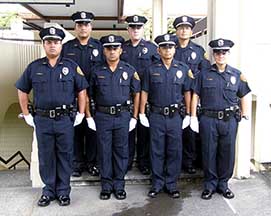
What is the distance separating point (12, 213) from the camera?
158 inches

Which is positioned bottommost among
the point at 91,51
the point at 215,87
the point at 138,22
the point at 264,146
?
the point at 264,146

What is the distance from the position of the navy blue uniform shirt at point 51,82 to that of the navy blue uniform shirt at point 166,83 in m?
0.72

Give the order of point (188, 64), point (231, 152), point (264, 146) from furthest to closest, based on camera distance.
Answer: point (264, 146), point (188, 64), point (231, 152)

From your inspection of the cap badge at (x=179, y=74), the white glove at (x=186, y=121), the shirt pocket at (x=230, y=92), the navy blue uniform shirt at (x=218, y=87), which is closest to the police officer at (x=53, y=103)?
the cap badge at (x=179, y=74)

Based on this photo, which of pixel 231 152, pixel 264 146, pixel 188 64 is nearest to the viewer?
pixel 231 152

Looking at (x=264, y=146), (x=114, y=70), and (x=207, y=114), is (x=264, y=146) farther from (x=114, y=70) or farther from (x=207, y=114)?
(x=114, y=70)

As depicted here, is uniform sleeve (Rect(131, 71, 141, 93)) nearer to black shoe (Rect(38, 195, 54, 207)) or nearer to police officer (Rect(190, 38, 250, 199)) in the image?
police officer (Rect(190, 38, 250, 199))

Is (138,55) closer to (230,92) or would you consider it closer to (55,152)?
(230,92)

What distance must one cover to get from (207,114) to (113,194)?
1.26m

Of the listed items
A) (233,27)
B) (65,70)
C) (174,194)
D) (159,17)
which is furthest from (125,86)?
(159,17)

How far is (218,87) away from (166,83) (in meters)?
0.50

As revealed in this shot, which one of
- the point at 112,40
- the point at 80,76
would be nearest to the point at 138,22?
the point at 112,40

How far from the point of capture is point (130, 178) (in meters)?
4.78

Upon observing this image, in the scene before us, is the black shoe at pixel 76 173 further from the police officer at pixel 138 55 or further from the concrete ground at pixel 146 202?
the police officer at pixel 138 55
